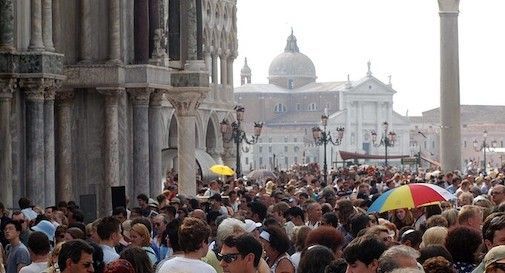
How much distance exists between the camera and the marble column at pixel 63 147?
3036 cm

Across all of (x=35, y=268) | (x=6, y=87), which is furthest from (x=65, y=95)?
(x=35, y=268)

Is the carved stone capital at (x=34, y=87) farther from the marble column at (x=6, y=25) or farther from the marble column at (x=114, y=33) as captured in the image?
the marble column at (x=114, y=33)

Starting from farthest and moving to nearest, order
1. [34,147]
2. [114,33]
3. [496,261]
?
[114,33]
[34,147]
[496,261]

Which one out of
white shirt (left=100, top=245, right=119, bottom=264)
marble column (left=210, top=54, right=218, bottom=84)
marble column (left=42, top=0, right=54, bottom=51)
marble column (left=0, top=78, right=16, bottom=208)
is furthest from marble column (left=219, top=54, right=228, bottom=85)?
white shirt (left=100, top=245, right=119, bottom=264)

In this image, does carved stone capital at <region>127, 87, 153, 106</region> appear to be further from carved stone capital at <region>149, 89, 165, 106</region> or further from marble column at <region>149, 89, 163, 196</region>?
marble column at <region>149, 89, 163, 196</region>

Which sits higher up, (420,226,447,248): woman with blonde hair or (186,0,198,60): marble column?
(186,0,198,60): marble column

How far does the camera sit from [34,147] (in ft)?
89.6

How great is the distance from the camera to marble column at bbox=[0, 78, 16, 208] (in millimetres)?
26672

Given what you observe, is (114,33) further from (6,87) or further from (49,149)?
(6,87)

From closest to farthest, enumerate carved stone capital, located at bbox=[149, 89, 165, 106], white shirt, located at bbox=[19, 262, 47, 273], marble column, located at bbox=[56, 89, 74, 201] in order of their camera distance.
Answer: white shirt, located at bbox=[19, 262, 47, 273] < marble column, located at bbox=[56, 89, 74, 201] < carved stone capital, located at bbox=[149, 89, 165, 106]

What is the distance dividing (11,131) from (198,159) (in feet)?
54.7

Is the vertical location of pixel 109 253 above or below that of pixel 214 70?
below

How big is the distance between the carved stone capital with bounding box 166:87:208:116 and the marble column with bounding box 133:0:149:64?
3574 mm

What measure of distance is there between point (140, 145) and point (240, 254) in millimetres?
20597
